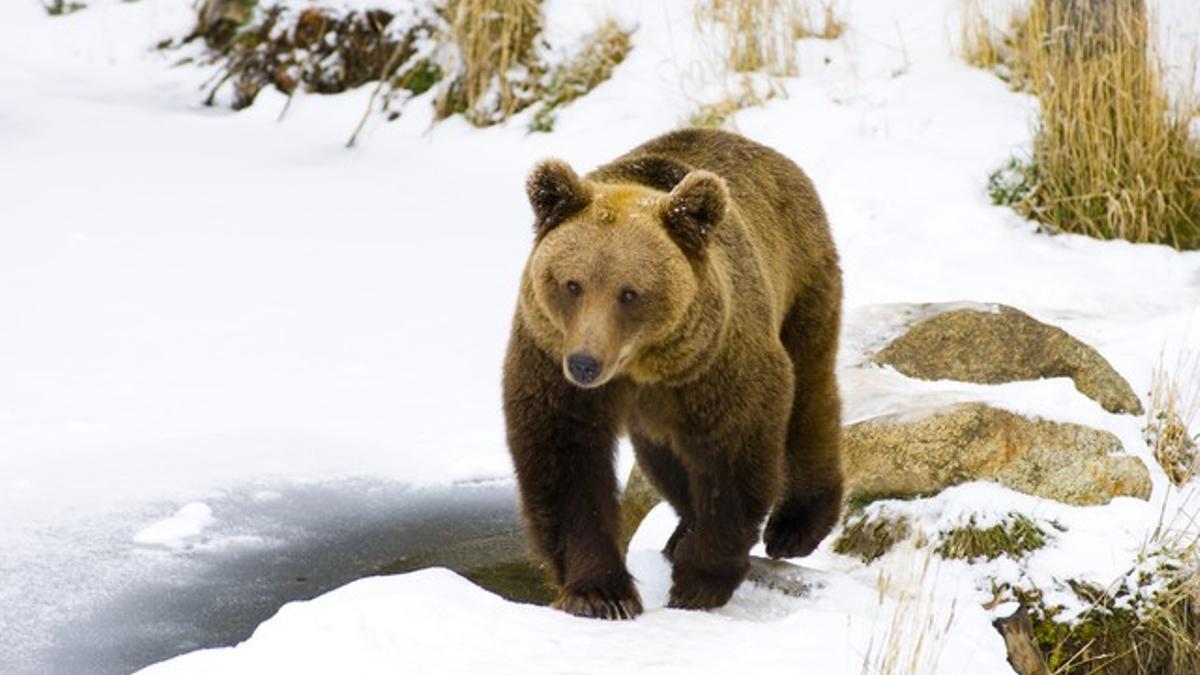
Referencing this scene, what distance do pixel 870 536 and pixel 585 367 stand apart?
226 centimetres

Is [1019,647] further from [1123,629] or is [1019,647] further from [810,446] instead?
[810,446]

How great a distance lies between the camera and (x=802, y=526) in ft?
20.0

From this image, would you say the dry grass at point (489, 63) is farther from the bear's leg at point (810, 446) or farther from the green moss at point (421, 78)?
the bear's leg at point (810, 446)

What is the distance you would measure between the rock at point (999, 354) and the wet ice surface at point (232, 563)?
2.03m

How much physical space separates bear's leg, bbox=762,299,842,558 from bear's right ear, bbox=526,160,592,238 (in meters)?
1.36

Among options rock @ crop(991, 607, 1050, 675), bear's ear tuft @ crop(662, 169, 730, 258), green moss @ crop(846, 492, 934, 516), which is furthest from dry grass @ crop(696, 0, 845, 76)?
bear's ear tuft @ crop(662, 169, 730, 258)

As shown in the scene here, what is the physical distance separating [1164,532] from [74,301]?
661 centimetres

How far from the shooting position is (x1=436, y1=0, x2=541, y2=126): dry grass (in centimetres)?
1342

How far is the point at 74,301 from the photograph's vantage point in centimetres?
1016

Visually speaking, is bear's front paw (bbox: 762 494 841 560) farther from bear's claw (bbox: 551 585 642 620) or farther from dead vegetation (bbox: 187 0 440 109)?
dead vegetation (bbox: 187 0 440 109)

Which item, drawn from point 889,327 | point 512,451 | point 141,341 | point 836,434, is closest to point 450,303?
point 141,341

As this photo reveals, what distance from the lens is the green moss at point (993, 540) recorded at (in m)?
6.16

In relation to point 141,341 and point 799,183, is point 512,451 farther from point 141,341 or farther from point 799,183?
point 141,341

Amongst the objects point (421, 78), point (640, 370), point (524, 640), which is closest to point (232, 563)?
point (640, 370)
